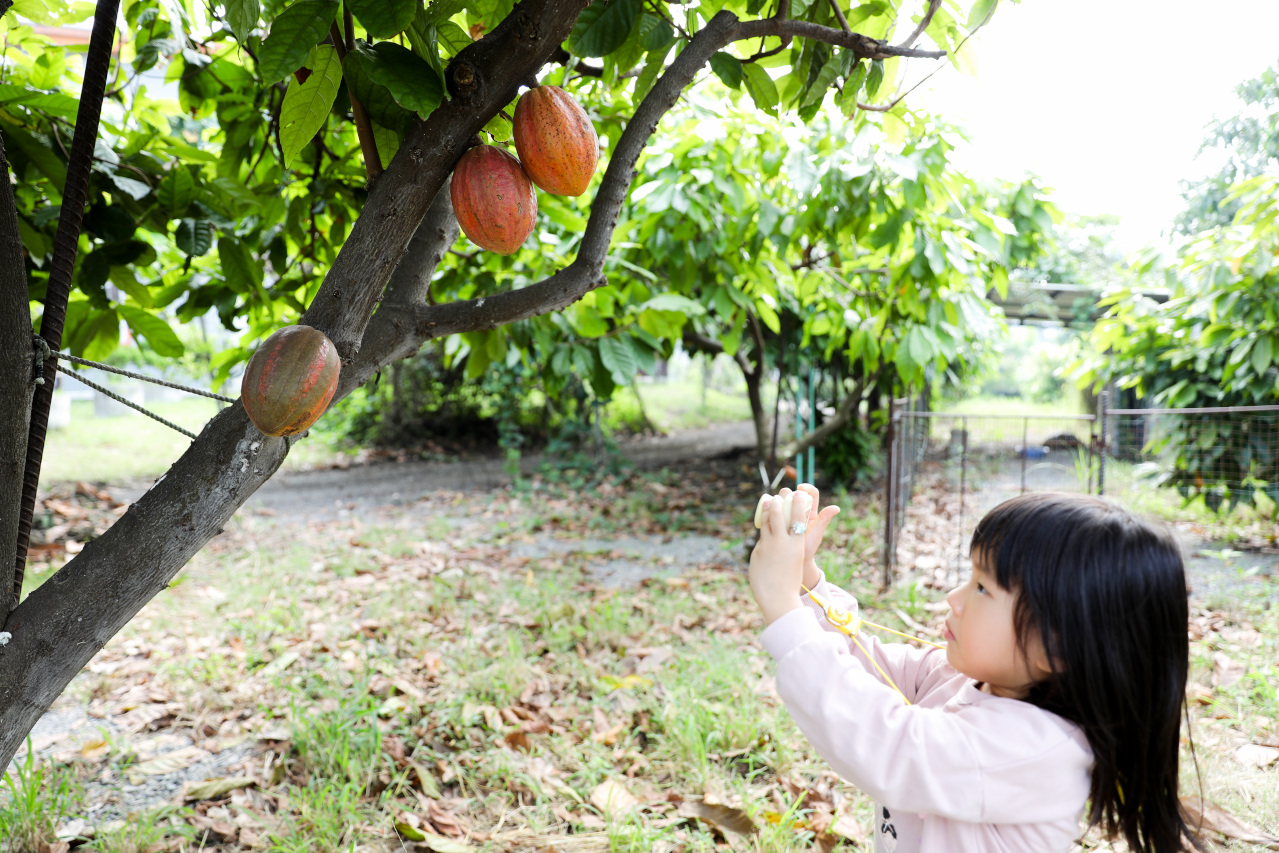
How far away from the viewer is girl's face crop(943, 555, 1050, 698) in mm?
960

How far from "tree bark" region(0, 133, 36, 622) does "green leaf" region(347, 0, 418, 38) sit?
556 mm

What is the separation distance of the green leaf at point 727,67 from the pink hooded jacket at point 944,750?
92 cm

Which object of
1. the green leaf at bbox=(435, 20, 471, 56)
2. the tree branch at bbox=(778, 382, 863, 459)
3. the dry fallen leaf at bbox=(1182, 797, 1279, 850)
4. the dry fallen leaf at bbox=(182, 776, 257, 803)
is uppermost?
the green leaf at bbox=(435, 20, 471, 56)

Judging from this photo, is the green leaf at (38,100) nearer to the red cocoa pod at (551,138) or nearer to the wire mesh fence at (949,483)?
the red cocoa pod at (551,138)

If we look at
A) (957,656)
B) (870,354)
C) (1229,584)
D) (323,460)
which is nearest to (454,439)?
(323,460)

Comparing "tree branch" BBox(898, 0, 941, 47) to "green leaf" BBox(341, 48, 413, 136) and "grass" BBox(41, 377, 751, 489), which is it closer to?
"green leaf" BBox(341, 48, 413, 136)

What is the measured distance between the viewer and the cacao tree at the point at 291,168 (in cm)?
100

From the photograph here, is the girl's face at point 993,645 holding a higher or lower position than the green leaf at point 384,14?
lower

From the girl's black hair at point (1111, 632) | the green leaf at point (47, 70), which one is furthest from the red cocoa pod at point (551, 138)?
the green leaf at point (47, 70)

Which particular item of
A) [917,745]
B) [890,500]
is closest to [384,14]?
[917,745]

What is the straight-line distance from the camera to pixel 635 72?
1.60 metres

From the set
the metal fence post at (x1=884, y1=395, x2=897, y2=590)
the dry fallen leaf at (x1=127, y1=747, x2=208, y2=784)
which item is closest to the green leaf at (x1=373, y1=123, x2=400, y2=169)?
the dry fallen leaf at (x1=127, y1=747, x2=208, y2=784)

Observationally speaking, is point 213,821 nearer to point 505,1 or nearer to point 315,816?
point 315,816

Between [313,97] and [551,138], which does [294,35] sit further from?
[551,138]
